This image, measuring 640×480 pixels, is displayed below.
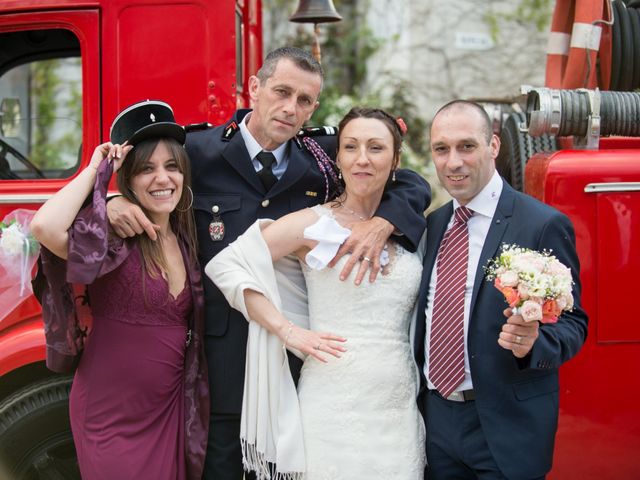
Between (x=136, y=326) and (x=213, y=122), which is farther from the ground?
(x=213, y=122)

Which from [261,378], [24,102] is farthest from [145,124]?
[24,102]

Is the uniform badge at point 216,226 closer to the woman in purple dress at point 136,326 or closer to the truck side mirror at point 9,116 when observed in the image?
the woman in purple dress at point 136,326

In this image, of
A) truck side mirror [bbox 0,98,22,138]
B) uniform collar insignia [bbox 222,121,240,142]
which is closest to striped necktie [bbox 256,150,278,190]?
uniform collar insignia [bbox 222,121,240,142]

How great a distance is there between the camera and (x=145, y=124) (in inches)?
114

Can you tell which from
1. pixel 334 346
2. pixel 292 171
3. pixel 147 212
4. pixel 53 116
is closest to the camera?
pixel 334 346

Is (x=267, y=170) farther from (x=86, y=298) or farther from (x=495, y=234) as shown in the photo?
(x=495, y=234)

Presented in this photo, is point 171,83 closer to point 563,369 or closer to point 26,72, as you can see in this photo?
point 563,369

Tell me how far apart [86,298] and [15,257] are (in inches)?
14.6

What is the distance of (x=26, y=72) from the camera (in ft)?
18.2

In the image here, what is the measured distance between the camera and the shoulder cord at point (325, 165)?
10.6 ft

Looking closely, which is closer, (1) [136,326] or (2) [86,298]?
(1) [136,326]

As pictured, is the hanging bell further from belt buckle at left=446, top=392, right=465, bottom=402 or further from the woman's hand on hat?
belt buckle at left=446, top=392, right=465, bottom=402

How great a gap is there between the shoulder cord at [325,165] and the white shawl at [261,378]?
41 cm

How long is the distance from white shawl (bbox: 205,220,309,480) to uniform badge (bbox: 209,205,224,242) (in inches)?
7.3
